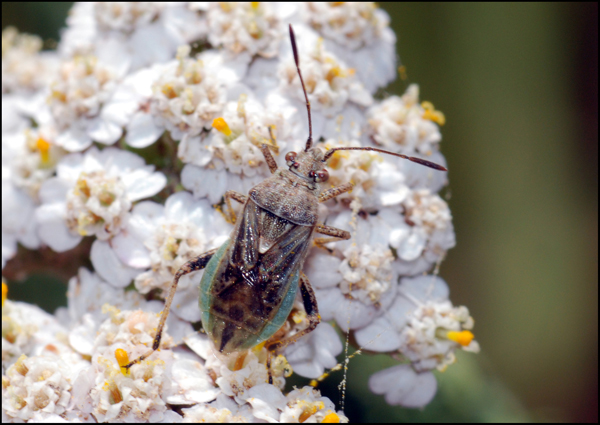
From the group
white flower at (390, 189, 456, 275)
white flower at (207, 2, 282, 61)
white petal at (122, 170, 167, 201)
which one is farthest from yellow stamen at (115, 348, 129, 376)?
white flower at (207, 2, 282, 61)

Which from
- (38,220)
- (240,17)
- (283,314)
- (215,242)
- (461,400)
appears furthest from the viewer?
(461,400)

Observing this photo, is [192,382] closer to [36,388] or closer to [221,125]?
[36,388]

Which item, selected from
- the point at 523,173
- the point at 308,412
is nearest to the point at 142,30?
the point at 308,412

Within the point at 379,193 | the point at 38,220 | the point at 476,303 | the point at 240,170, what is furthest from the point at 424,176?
Answer: the point at 38,220

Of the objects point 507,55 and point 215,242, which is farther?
point 507,55

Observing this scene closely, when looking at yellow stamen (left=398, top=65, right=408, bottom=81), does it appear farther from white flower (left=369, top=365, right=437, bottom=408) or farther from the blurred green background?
white flower (left=369, top=365, right=437, bottom=408)

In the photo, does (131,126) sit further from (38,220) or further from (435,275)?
(435,275)
